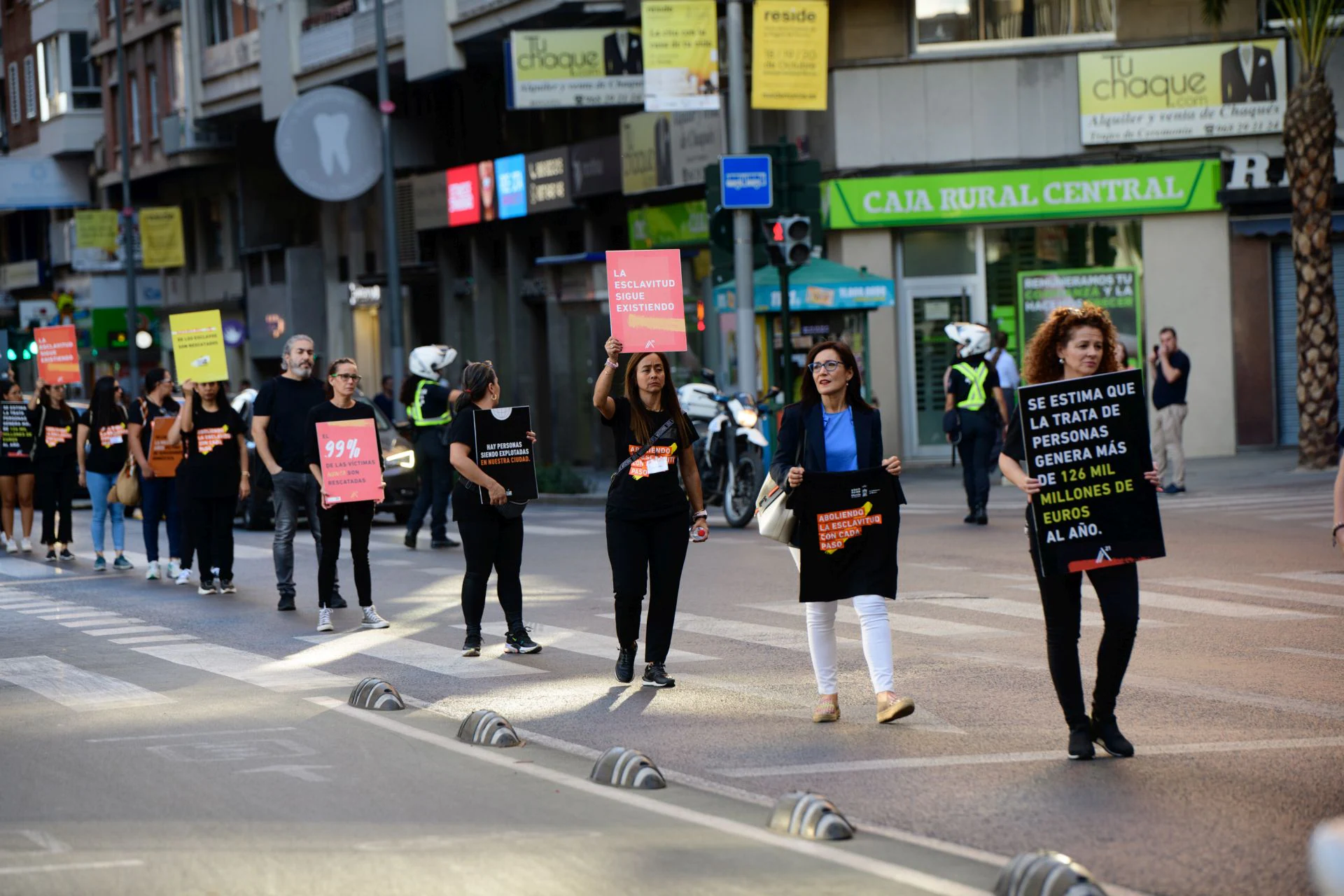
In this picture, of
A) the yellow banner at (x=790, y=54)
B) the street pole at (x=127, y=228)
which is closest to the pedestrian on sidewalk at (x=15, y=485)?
the yellow banner at (x=790, y=54)

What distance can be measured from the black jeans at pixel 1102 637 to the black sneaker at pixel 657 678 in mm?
2638

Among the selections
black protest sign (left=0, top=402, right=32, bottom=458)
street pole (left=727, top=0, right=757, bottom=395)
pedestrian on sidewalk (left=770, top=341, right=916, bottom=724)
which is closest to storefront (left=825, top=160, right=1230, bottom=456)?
street pole (left=727, top=0, right=757, bottom=395)

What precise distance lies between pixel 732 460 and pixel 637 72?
1106cm

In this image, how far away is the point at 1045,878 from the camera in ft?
17.3

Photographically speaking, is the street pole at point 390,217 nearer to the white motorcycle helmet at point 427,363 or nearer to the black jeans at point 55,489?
the black jeans at point 55,489

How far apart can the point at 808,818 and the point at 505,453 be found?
5.53 m

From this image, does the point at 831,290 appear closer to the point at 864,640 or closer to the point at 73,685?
the point at 73,685

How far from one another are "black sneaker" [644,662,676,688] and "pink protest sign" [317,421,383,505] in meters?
3.64

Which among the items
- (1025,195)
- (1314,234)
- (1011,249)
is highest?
(1025,195)

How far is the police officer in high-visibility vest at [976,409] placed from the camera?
61.5 feet

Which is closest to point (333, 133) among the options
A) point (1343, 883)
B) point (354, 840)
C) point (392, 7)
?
point (392, 7)

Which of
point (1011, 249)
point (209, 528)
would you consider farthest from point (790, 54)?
point (209, 528)

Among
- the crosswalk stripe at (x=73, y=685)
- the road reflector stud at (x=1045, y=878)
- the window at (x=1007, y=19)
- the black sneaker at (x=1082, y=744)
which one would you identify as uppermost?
the window at (x=1007, y=19)

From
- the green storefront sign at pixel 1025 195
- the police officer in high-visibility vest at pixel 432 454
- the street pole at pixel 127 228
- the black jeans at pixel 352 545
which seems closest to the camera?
the black jeans at pixel 352 545
